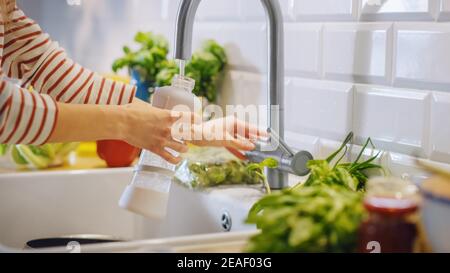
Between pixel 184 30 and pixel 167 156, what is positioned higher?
pixel 184 30

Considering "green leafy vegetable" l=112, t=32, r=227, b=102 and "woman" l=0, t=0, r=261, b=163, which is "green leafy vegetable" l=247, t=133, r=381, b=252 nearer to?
"woman" l=0, t=0, r=261, b=163

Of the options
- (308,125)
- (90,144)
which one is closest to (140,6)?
(90,144)

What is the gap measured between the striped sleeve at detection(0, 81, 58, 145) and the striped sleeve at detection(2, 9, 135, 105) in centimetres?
36

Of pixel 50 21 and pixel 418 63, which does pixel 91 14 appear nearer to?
pixel 50 21

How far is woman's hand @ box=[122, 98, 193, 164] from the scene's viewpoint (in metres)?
0.97

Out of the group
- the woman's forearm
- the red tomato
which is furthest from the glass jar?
the red tomato

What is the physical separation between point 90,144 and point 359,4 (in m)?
0.81

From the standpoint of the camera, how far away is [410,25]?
1.08 m

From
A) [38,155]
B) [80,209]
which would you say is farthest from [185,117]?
[38,155]

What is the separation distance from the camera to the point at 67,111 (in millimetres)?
918

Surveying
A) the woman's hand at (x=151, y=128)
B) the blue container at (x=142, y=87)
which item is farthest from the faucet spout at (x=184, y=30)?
the blue container at (x=142, y=87)

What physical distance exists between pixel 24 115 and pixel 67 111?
5 centimetres

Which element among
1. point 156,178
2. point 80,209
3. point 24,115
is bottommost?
point 80,209

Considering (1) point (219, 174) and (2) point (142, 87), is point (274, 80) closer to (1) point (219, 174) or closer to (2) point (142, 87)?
(1) point (219, 174)
